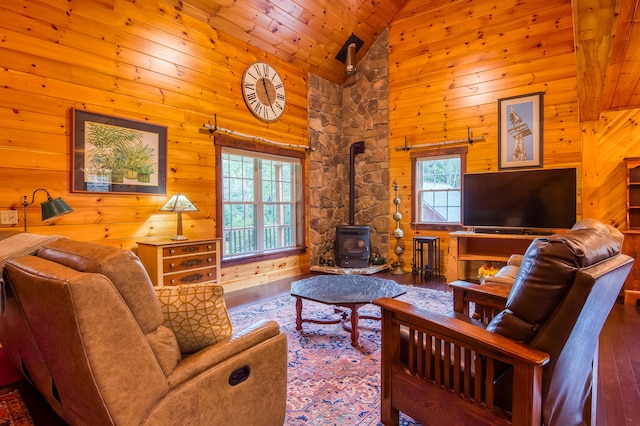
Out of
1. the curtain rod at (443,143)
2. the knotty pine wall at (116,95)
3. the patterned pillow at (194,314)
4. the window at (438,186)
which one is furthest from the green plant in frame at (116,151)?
the window at (438,186)

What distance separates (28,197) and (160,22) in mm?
A: 2347

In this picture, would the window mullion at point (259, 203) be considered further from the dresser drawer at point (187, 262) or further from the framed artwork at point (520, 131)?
the framed artwork at point (520, 131)

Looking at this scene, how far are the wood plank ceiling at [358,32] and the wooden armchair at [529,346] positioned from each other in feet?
5.63

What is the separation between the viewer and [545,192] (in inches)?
171

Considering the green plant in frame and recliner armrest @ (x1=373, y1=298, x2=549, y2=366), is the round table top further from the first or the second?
the green plant in frame

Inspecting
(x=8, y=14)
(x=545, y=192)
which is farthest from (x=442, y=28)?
(x=8, y=14)

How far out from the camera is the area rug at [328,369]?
187cm

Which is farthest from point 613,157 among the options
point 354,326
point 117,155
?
point 117,155

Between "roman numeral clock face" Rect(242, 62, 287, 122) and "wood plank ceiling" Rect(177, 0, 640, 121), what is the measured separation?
341 mm

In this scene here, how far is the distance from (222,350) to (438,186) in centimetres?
487

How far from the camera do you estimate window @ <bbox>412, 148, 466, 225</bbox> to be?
5320mm

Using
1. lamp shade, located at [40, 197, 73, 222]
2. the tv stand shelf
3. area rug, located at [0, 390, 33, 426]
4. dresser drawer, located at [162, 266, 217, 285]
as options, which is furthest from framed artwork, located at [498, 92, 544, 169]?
area rug, located at [0, 390, 33, 426]

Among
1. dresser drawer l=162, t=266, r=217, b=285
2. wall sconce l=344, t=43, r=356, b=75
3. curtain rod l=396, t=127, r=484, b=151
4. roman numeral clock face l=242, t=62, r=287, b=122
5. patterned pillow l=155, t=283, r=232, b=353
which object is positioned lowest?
dresser drawer l=162, t=266, r=217, b=285

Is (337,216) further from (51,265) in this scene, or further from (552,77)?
(51,265)
